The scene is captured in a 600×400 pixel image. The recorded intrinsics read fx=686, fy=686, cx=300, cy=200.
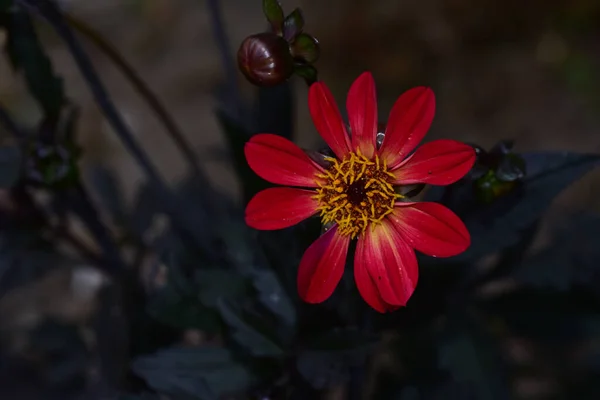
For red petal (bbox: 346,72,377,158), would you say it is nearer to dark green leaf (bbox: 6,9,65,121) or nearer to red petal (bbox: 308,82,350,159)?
red petal (bbox: 308,82,350,159)

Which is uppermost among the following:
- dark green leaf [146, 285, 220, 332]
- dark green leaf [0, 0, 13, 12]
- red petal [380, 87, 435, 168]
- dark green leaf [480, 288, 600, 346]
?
dark green leaf [0, 0, 13, 12]

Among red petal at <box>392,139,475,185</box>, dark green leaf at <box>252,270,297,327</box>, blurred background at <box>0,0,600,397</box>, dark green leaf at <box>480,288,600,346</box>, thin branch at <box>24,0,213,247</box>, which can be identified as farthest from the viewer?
blurred background at <box>0,0,600,397</box>

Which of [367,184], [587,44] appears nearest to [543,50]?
[587,44]

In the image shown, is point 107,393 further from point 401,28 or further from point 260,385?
point 401,28

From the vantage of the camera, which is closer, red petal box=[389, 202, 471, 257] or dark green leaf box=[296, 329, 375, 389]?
red petal box=[389, 202, 471, 257]

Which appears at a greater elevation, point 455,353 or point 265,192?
point 265,192

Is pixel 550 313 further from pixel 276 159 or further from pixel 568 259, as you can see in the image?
pixel 276 159

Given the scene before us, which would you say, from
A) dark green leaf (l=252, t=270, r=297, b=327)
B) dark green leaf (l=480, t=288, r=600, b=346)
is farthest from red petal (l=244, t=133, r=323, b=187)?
dark green leaf (l=480, t=288, r=600, b=346)

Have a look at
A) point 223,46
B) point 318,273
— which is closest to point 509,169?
point 318,273
